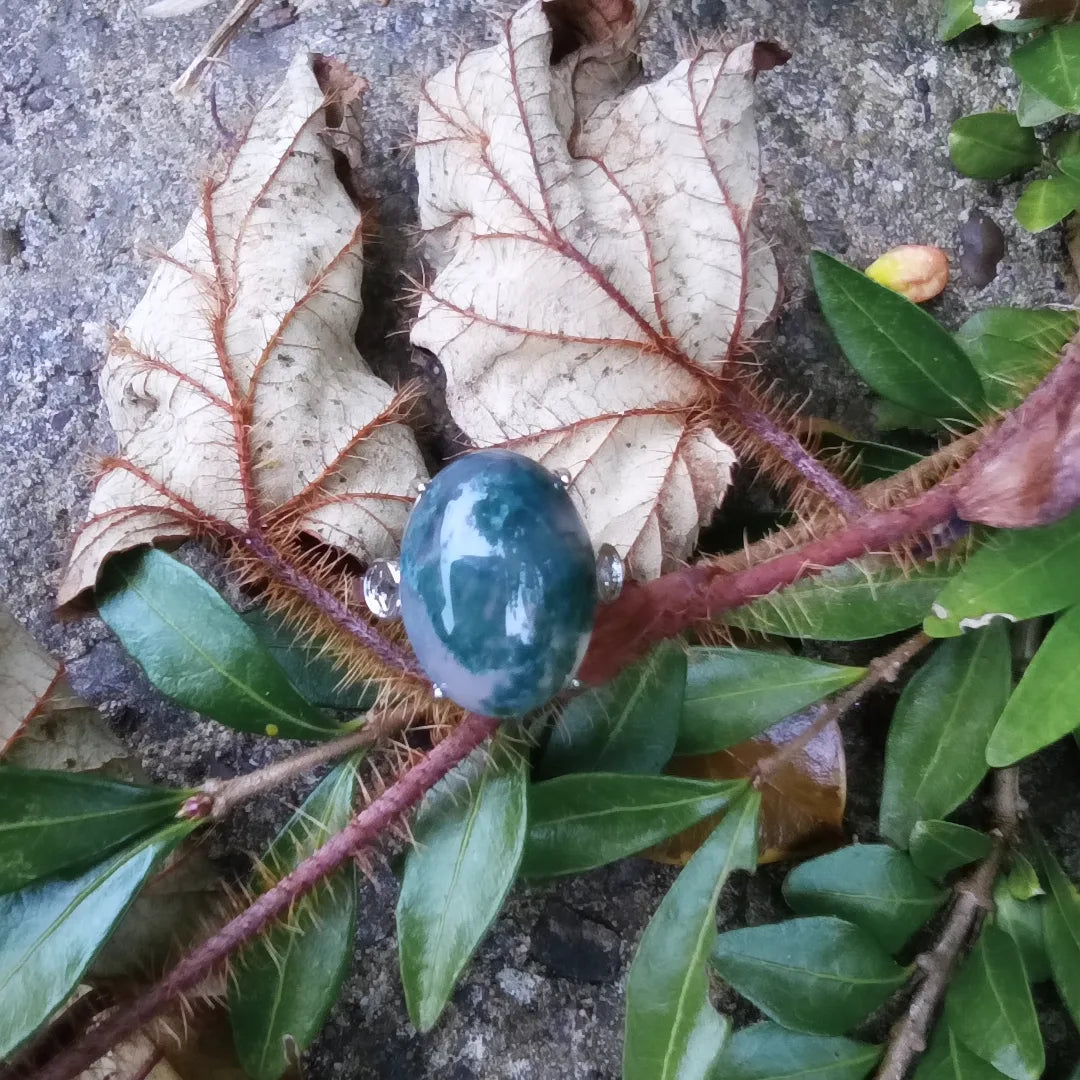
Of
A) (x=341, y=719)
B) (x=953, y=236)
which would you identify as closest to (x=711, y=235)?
(x=953, y=236)

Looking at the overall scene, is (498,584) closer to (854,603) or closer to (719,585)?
(719,585)

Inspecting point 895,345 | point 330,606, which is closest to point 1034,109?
point 895,345

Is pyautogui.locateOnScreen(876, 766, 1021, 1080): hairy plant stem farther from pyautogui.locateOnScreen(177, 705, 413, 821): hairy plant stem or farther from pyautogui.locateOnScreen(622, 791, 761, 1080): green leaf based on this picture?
pyautogui.locateOnScreen(177, 705, 413, 821): hairy plant stem

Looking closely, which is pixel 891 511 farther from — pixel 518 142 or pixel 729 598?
pixel 518 142

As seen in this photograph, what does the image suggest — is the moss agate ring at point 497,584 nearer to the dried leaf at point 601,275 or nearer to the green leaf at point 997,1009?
the dried leaf at point 601,275

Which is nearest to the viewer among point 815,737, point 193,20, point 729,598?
point 729,598

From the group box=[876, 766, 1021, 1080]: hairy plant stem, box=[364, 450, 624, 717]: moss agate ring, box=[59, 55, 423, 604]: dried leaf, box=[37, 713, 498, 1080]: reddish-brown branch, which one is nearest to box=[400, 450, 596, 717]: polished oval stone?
box=[364, 450, 624, 717]: moss agate ring

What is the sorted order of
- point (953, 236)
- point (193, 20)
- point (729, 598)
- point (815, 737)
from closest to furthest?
1. point (729, 598)
2. point (815, 737)
3. point (953, 236)
4. point (193, 20)
